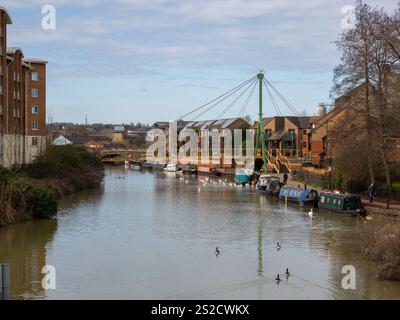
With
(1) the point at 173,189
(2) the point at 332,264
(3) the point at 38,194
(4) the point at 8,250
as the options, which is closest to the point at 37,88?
(1) the point at 173,189

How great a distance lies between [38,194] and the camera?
3225cm

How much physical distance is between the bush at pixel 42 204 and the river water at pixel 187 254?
0.54 metres

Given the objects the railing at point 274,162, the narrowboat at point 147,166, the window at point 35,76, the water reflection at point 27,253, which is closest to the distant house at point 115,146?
the narrowboat at point 147,166

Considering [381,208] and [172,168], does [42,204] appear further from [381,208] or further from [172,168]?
[172,168]

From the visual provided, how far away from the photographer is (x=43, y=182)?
1714 inches

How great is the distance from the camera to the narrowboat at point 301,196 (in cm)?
4041

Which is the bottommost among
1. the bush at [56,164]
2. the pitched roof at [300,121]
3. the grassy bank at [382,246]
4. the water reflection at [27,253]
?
the water reflection at [27,253]

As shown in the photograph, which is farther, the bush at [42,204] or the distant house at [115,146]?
the distant house at [115,146]

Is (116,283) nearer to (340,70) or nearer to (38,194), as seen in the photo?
(38,194)

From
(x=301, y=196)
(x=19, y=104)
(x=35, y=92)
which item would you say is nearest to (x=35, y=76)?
(x=35, y=92)

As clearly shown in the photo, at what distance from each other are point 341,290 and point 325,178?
28.8m

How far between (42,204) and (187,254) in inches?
435

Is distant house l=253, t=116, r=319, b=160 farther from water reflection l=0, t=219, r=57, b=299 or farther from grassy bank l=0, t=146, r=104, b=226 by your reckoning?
water reflection l=0, t=219, r=57, b=299

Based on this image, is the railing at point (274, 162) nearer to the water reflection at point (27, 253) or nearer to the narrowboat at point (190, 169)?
the narrowboat at point (190, 169)
